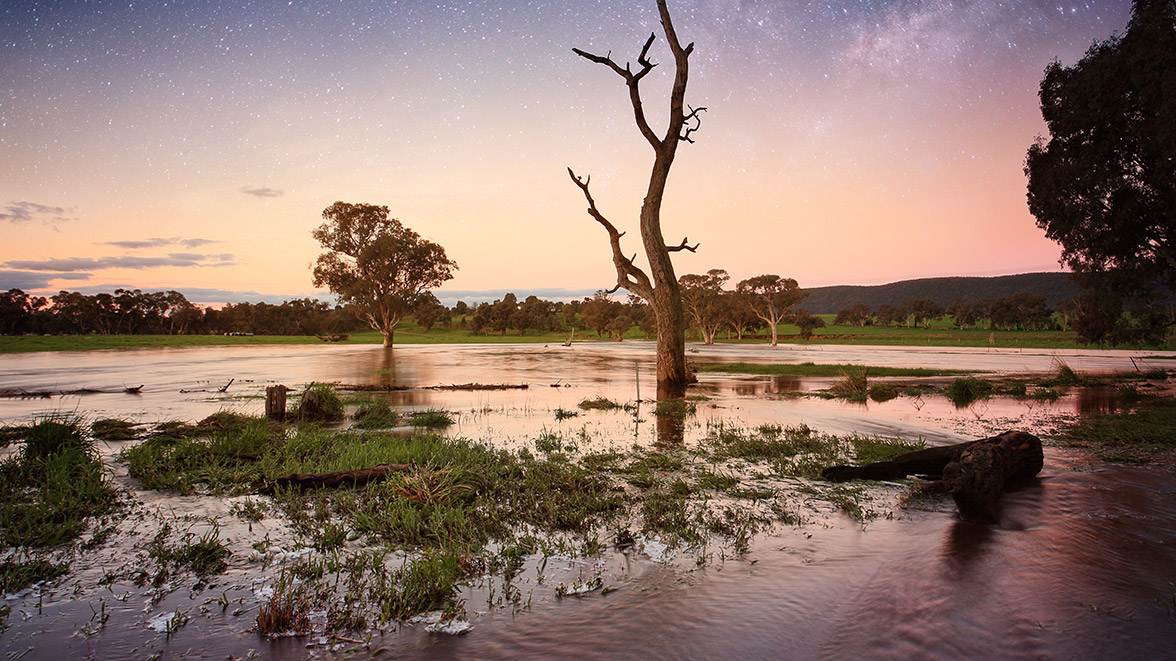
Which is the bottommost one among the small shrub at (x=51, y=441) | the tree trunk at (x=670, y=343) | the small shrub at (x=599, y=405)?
the small shrub at (x=599, y=405)

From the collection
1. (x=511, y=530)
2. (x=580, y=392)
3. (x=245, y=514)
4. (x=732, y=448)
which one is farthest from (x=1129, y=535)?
(x=580, y=392)

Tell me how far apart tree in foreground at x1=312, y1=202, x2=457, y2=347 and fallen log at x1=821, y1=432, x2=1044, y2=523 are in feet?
197

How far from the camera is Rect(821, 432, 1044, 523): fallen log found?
6133 mm

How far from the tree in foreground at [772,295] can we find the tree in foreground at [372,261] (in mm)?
50069

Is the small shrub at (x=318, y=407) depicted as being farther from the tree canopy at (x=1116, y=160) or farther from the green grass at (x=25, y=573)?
the tree canopy at (x=1116, y=160)

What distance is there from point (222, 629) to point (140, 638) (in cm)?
43

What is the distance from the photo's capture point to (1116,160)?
2067 cm

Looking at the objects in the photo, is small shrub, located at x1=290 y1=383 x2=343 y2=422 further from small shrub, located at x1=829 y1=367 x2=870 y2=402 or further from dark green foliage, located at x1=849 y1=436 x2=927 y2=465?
small shrub, located at x1=829 y1=367 x2=870 y2=402

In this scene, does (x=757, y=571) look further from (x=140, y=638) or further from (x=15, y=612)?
(x=15, y=612)

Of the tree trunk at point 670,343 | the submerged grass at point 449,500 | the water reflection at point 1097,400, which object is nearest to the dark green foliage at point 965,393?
the water reflection at point 1097,400

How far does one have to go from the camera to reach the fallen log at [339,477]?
6684 millimetres

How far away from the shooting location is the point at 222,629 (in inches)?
135

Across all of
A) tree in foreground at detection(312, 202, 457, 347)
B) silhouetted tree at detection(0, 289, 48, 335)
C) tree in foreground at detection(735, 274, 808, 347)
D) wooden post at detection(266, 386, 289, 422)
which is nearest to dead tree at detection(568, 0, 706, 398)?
wooden post at detection(266, 386, 289, 422)

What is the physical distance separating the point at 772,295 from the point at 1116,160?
6709 cm
